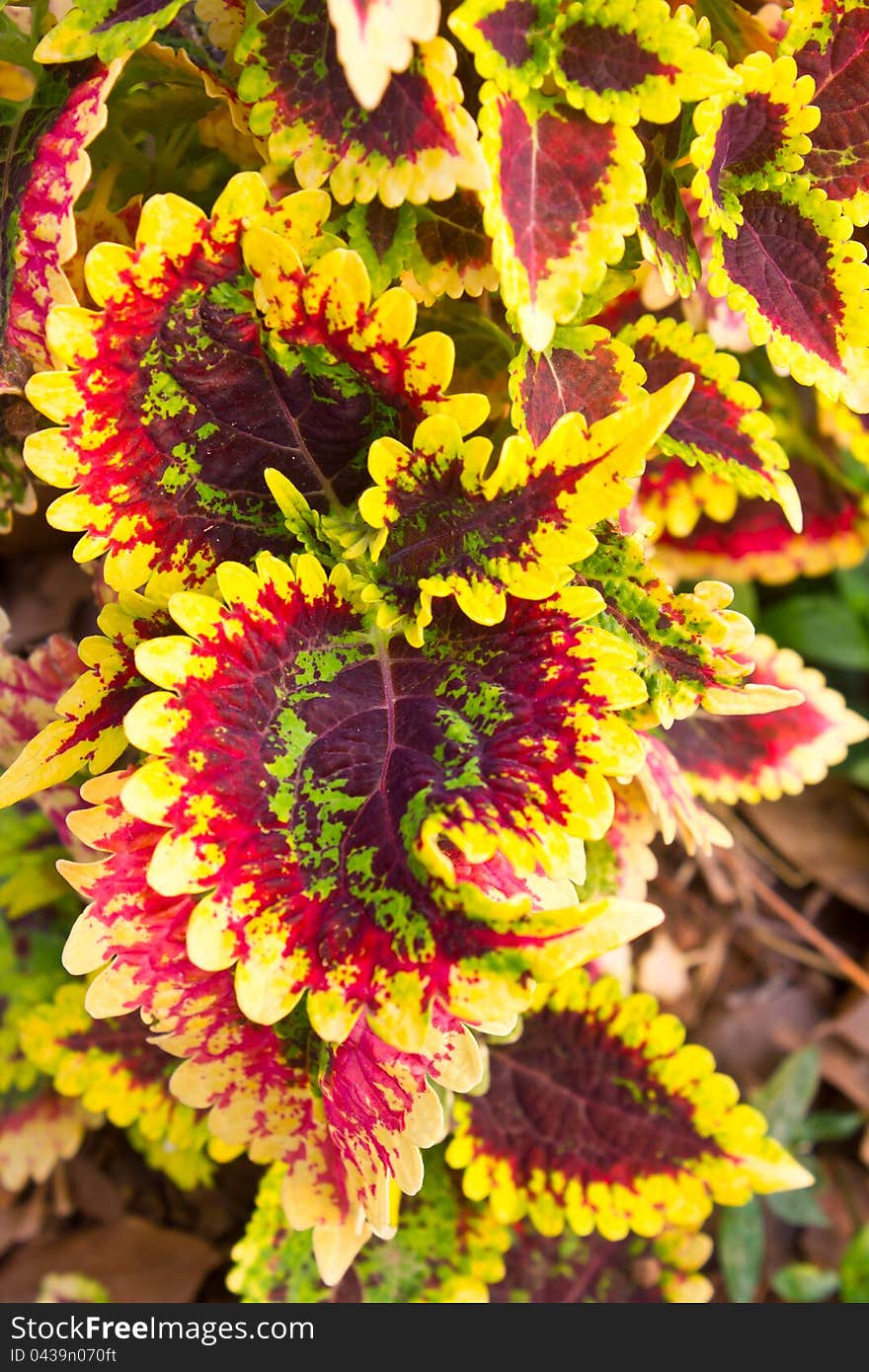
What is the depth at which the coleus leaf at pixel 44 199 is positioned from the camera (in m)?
0.65

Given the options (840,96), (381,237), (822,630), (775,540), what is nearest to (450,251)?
(381,237)

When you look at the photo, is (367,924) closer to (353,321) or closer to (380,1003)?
(380,1003)

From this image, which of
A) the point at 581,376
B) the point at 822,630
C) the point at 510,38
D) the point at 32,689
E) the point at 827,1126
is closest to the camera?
the point at 510,38

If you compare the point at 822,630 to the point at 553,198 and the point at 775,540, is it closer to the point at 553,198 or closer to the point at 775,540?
the point at 775,540

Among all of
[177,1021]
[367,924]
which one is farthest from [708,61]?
[177,1021]

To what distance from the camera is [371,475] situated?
667mm

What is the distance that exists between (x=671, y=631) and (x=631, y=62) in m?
0.31

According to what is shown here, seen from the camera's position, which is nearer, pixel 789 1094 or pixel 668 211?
pixel 668 211

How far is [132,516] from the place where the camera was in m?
0.68

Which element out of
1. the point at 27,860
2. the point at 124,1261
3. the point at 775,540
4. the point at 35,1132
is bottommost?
the point at 124,1261

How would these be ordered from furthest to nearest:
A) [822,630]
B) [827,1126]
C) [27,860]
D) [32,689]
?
[822,630] < [827,1126] < [27,860] < [32,689]

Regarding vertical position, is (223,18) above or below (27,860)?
above

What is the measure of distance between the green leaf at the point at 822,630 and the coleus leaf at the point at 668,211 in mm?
821

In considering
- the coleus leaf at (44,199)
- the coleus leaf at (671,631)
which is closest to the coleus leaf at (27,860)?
the coleus leaf at (44,199)
